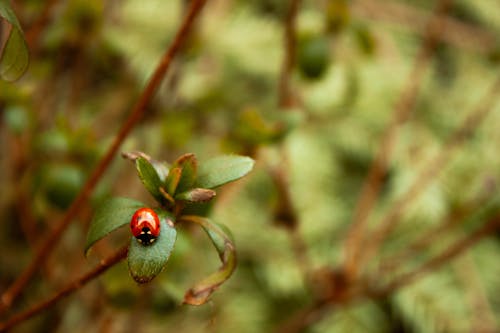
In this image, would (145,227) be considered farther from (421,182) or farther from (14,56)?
(421,182)

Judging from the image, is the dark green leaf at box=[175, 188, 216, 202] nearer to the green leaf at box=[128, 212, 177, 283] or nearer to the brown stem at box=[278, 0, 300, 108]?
the green leaf at box=[128, 212, 177, 283]

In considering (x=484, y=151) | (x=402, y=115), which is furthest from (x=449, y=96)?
(x=402, y=115)

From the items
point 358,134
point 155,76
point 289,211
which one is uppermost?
point 155,76

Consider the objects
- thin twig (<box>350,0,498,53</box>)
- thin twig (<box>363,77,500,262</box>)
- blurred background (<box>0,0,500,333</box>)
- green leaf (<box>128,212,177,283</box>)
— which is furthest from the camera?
thin twig (<box>350,0,498,53</box>)

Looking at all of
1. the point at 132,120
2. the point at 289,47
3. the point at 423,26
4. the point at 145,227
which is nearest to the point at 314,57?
the point at 289,47

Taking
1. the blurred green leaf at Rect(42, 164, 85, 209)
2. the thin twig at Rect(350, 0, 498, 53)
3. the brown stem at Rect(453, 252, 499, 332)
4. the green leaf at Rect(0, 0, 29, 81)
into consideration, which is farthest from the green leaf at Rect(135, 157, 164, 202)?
the thin twig at Rect(350, 0, 498, 53)

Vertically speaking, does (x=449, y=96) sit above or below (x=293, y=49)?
below

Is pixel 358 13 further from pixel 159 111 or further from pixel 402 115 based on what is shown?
pixel 159 111

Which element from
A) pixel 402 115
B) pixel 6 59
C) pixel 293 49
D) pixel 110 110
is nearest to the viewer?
pixel 6 59
